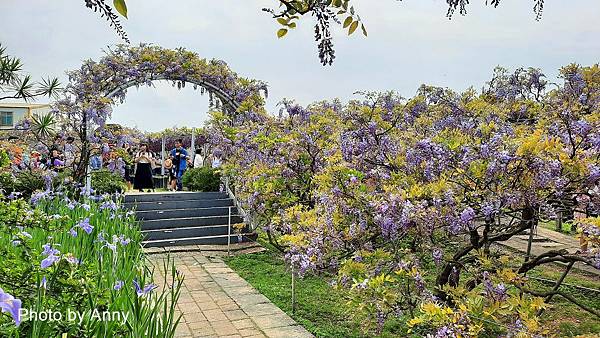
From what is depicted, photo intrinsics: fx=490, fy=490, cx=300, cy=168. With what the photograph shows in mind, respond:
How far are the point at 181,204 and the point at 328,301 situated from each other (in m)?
4.73

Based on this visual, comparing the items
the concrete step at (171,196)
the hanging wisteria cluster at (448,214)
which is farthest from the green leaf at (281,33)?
the concrete step at (171,196)

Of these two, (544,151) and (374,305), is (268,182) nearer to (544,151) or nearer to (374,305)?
(374,305)

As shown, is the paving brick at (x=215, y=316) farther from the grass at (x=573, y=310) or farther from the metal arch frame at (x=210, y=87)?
the metal arch frame at (x=210, y=87)

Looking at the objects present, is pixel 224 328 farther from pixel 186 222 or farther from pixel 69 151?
pixel 69 151

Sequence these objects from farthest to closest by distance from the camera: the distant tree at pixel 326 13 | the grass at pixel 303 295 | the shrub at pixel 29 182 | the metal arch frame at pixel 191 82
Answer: the metal arch frame at pixel 191 82
the shrub at pixel 29 182
the grass at pixel 303 295
the distant tree at pixel 326 13

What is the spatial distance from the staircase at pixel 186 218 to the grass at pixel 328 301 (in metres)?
1.31

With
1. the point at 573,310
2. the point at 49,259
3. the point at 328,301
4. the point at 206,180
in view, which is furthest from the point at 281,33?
the point at 206,180

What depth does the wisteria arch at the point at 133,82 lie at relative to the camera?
8000mm

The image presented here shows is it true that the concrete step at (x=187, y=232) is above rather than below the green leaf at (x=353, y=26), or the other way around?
below

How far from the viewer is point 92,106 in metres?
7.92

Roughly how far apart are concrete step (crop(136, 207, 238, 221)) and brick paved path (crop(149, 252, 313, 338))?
232 cm

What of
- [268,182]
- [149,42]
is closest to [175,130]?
[149,42]

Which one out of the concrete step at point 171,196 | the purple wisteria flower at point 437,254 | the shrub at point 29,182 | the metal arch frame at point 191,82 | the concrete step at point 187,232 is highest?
the metal arch frame at point 191,82

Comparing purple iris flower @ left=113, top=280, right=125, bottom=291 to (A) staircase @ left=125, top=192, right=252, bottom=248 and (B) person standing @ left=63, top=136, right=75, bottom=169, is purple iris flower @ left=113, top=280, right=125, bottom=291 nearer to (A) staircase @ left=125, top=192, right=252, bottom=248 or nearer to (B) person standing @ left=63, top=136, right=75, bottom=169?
(A) staircase @ left=125, top=192, right=252, bottom=248
